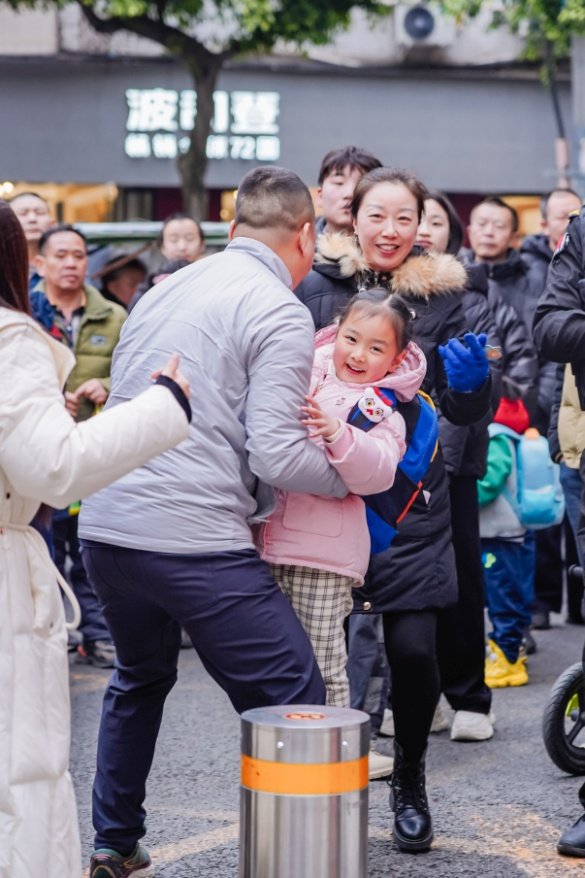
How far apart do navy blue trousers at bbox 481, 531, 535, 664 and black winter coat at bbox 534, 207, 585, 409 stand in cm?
241

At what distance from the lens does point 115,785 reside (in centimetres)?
385

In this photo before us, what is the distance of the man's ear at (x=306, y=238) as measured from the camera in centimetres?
370

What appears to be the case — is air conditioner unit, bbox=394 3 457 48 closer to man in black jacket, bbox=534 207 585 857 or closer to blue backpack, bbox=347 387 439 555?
man in black jacket, bbox=534 207 585 857

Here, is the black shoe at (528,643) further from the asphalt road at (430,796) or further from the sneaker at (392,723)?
the sneaker at (392,723)

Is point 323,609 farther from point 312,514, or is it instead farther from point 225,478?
point 225,478

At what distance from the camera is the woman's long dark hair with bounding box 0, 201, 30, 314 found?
3.08m

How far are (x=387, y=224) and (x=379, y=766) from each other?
6.74ft

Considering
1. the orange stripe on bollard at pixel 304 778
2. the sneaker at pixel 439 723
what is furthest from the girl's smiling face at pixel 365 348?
the sneaker at pixel 439 723

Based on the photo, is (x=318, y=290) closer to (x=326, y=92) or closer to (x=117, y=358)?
(x=117, y=358)

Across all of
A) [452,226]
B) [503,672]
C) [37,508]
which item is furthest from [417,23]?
[37,508]

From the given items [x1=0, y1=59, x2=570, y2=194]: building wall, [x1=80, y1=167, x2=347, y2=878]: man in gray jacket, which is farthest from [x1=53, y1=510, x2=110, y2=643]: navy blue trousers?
[x1=0, y1=59, x2=570, y2=194]: building wall

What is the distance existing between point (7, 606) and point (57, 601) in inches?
6.8

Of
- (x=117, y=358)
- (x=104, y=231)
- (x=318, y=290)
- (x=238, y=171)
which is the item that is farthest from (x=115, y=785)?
(x=238, y=171)

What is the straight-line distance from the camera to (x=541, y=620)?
26.6 ft
